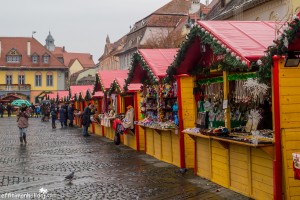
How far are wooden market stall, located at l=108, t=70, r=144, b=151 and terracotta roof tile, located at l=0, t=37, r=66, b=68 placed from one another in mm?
58654

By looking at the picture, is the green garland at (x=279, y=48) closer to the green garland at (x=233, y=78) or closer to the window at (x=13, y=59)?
the green garland at (x=233, y=78)

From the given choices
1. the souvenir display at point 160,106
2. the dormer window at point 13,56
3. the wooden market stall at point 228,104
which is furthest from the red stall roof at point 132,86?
the dormer window at point 13,56

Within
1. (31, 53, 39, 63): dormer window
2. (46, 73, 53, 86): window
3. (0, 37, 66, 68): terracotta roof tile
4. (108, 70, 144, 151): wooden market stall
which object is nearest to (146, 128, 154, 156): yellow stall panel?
(108, 70, 144, 151): wooden market stall

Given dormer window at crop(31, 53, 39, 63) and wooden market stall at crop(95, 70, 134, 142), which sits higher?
dormer window at crop(31, 53, 39, 63)

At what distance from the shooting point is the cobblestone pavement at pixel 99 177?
32.2ft

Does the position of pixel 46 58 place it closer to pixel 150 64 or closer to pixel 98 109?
pixel 98 109

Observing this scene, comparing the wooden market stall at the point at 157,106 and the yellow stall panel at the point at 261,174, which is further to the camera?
the wooden market stall at the point at 157,106

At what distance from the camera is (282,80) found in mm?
7930

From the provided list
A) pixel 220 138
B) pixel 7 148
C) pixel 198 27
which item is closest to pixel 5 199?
pixel 220 138

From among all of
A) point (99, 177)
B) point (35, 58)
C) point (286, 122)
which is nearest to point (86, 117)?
point (99, 177)

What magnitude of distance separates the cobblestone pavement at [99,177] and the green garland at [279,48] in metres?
2.61

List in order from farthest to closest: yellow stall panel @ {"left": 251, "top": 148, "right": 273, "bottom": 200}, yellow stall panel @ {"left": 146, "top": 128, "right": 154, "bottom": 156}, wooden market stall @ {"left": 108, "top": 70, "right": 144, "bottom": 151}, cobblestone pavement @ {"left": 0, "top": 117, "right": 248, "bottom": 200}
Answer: wooden market stall @ {"left": 108, "top": 70, "right": 144, "bottom": 151} → yellow stall panel @ {"left": 146, "top": 128, "right": 154, "bottom": 156} → cobblestone pavement @ {"left": 0, "top": 117, "right": 248, "bottom": 200} → yellow stall panel @ {"left": 251, "top": 148, "right": 273, "bottom": 200}

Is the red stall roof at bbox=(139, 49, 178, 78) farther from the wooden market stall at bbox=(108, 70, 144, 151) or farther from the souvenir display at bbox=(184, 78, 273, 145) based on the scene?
the wooden market stall at bbox=(108, 70, 144, 151)

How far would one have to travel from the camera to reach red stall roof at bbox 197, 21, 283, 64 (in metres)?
8.70
